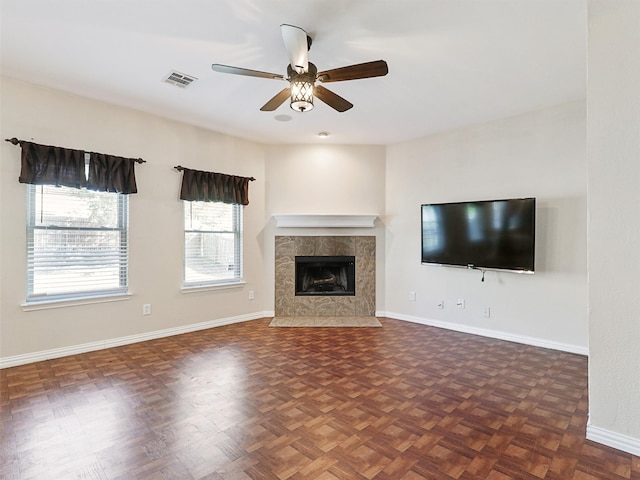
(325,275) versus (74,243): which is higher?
(74,243)

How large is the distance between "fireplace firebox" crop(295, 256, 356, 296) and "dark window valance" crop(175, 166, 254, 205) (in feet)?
4.45

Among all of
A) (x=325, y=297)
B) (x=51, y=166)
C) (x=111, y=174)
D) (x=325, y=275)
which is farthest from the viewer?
(x=325, y=275)

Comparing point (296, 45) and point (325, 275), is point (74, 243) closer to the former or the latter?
point (296, 45)

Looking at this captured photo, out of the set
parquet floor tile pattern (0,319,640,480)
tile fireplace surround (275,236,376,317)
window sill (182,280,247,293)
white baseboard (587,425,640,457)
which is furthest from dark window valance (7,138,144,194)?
white baseboard (587,425,640,457)

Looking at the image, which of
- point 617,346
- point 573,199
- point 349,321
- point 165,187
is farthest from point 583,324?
point 165,187

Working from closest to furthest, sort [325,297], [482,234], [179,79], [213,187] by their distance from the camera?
[179,79] → [482,234] → [213,187] → [325,297]

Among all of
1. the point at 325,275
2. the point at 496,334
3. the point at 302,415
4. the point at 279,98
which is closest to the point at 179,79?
the point at 279,98

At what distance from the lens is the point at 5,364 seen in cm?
309

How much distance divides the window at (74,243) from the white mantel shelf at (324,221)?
2.16 m

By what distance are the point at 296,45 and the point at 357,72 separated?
49 centimetres

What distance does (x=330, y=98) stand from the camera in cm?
264

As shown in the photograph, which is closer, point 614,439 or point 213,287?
point 614,439

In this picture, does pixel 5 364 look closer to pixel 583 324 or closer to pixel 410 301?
pixel 410 301

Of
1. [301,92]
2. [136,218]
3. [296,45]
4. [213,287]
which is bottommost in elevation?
[213,287]
